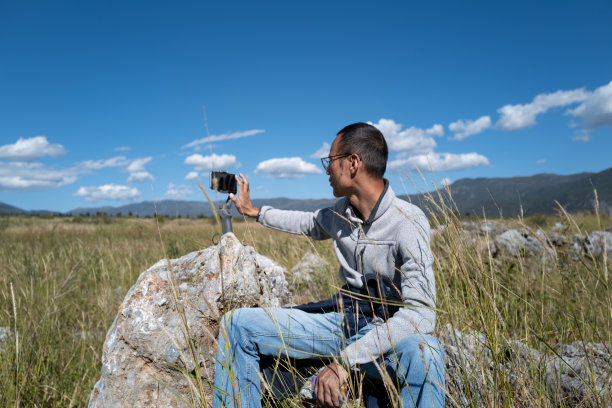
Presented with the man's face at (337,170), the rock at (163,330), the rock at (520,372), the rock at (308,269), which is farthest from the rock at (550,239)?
the rock at (308,269)

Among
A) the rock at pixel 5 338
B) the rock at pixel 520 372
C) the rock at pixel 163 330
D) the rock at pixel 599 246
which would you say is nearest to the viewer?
the rock at pixel 520 372

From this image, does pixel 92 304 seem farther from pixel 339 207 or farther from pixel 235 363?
pixel 339 207

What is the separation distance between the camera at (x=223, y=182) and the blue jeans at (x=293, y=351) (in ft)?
2.66

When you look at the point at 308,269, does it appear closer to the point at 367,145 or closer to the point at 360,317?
the point at 360,317

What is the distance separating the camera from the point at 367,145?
2.34 metres

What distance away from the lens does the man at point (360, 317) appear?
1.71 metres

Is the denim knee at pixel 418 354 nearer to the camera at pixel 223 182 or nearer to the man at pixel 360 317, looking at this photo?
the man at pixel 360 317

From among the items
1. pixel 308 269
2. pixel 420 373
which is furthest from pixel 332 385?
pixel 308 269

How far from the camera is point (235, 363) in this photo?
1979 millimetres

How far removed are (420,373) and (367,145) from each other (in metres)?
1.34

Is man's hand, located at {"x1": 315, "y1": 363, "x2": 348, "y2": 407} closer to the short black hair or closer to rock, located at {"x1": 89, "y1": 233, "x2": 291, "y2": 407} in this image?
rock, located at {"x1": 89, "y1": 233, "x2": 291, "y2": 407}

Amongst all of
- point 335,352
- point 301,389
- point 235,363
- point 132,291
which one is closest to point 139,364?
point 132,291

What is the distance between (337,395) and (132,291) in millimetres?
1343

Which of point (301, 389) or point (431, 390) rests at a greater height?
point (431, 390)
